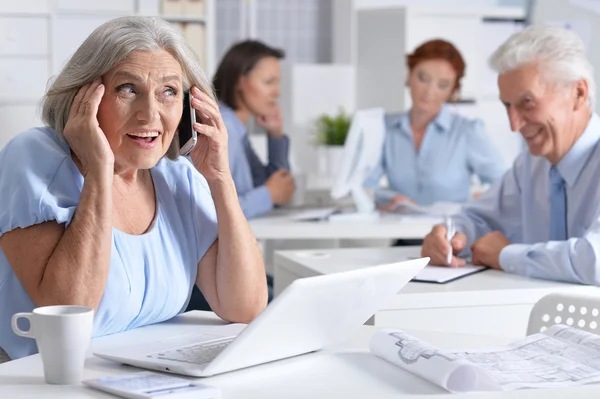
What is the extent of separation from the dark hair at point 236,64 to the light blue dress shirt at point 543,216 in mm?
1661

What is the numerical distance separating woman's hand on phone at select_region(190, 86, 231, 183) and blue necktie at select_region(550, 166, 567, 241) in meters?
1.19

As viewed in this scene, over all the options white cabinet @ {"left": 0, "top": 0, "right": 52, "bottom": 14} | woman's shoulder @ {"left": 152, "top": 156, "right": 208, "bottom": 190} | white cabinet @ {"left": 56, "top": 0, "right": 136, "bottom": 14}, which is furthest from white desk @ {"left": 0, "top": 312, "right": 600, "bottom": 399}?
white cabinet @ {"left": 56, "top": 0, "right": 136, "bottom": 14}

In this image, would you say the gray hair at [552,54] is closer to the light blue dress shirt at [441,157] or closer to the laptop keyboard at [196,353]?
the laptop keyboard at [196,353]

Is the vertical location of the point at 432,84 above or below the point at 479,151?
above

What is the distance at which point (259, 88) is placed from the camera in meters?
4.44

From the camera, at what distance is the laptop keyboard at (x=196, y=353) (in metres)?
1.50

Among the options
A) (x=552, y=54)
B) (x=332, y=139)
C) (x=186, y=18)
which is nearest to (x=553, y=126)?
(x=552, y=54)

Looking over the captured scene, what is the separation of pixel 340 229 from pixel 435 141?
1203 mm

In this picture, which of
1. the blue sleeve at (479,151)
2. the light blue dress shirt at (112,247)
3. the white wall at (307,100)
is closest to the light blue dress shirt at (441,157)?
the blue sleeve at (479,151)

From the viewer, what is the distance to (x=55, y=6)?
4988 mm

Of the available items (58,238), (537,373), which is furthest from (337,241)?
(537,373)

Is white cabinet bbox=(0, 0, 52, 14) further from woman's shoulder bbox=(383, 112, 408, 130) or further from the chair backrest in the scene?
the chair backrest

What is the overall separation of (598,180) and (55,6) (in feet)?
10.7

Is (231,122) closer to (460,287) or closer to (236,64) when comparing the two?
(236,64)
